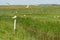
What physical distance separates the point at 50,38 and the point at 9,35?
2.63 metres

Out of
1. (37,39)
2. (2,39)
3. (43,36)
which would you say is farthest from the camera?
(43,36)

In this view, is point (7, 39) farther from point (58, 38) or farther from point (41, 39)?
point (58, 38)

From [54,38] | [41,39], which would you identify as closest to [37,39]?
[41,39]

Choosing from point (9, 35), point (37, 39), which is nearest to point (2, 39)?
point (9, 35)

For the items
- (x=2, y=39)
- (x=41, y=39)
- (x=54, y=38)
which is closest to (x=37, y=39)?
(x=41, y=39)

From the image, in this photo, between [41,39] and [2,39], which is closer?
[2,39]

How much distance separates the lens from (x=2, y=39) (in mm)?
12062

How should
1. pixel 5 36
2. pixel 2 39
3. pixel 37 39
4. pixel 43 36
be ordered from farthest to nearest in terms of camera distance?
pixel 43 36, pixel 37 39, pixel 5 36, pixel 2 39

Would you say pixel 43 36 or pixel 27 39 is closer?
pixel 27 39

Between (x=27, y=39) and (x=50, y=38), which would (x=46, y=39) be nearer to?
(x=50, y=38)

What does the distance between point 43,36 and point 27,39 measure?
1.90 metres

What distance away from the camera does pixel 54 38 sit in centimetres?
1493

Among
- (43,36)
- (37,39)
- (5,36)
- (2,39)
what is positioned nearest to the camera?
(2,39)

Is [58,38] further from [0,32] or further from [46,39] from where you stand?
[0,32]
